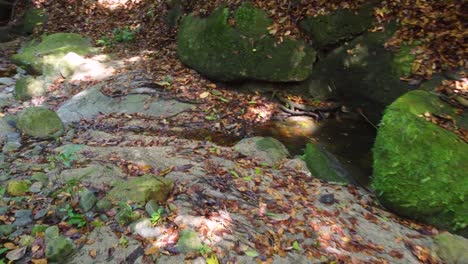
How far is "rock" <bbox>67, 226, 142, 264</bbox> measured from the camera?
3039 millimetres

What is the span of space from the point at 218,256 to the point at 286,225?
982 mm

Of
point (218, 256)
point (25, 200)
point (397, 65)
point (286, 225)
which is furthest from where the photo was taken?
point (397, 65)

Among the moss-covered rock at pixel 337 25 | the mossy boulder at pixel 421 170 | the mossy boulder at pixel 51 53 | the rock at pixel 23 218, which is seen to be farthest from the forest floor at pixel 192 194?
the mossy boulder at pixel 51 53

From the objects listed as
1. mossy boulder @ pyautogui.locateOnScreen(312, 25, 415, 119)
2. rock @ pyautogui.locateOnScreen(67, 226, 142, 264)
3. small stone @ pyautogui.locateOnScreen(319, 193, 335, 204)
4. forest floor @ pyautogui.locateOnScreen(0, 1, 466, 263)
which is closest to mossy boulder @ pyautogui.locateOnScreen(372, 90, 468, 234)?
forest floor @ pyautogui.locateOnScreen(0, 1, 466, 263)

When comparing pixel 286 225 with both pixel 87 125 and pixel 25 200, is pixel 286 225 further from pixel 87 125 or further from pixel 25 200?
pixel 87 125

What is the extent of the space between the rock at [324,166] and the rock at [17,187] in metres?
3.58

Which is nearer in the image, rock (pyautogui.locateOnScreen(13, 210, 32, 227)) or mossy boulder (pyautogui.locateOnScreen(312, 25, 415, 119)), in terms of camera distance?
rock (pyautogui.locateOnScreen(13, 210, 32, 227))

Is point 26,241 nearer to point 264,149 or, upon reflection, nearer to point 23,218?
point 23,218

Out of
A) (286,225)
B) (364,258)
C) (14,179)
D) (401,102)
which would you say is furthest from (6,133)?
(401,102)

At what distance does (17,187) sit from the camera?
3.76m

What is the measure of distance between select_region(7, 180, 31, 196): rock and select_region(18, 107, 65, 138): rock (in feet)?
6.32

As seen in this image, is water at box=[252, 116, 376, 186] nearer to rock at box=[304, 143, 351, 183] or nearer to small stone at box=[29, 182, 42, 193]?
rock at box=[304, 143, 351, 183]

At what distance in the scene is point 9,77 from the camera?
29.5 ft

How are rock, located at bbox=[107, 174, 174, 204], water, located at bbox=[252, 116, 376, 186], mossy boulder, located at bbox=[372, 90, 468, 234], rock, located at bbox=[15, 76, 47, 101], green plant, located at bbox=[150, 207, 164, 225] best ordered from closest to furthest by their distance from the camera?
green plant, located at bbox=[150, 207, 164, 225], rock, located at bbox=[107, 174, 174, 204], mossy boulder, located at bbox=[372, 90, 468, 234], water, located at bbox=[252, 116, 376, 186], rock, located at bbox=[15, 76, 47, 101]
